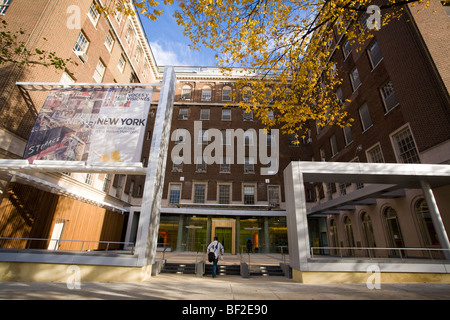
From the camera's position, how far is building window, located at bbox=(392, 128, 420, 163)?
522 inches

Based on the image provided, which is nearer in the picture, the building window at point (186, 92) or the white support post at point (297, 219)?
the white support post at point (297, 219)

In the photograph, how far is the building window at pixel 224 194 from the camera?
25.6 metres

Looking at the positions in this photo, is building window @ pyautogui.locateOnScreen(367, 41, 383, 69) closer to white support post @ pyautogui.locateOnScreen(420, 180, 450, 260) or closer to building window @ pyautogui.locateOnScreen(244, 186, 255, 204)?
white support post @ pyautogui.locateOnScreen(420, 180, 450, 260)

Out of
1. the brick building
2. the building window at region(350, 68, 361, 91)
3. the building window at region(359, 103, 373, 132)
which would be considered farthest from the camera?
the building window at region(350, 68, 361, 91)

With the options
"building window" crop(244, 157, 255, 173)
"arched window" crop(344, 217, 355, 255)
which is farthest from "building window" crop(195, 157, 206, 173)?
"arched window" crop(344, 217, 355, 255)

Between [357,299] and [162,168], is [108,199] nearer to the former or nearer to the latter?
[162,168]

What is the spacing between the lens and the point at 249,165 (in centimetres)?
2741

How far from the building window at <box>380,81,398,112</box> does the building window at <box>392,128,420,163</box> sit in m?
2.19

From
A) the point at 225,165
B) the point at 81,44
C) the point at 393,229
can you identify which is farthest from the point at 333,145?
the point at 81,44

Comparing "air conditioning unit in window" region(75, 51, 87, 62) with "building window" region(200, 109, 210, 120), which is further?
"building window" region(200, 109, 210, 120)

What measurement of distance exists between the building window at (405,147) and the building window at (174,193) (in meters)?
21.6

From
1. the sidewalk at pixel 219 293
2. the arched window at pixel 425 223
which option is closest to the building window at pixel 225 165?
the arched window at pixel 425 223

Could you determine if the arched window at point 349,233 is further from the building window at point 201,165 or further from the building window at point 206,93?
the building window at point 206,93
